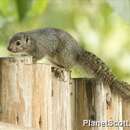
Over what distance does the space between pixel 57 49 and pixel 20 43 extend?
0.33 m

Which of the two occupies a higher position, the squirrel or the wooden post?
the squirrel

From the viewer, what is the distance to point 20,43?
3.96 m

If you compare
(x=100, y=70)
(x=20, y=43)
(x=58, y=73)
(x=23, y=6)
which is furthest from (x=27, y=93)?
(x=20, y=43)

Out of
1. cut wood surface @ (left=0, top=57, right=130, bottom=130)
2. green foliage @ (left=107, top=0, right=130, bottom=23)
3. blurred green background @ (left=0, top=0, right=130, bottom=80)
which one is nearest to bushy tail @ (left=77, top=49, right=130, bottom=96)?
cut wood surface @ (left=0, top=57, right=130, bottom=130)

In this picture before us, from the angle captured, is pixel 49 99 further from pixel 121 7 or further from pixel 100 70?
pixel 100 70

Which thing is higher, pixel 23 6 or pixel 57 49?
pixel 57 49

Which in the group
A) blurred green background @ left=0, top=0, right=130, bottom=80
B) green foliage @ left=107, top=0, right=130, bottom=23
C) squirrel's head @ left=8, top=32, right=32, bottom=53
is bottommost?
green foliage @ left=107, top=0, right=130, bottom=23

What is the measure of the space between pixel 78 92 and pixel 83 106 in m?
0.07

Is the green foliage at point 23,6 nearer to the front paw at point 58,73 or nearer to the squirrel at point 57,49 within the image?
the front paw at point 58,73

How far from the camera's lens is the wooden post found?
5.10 feet

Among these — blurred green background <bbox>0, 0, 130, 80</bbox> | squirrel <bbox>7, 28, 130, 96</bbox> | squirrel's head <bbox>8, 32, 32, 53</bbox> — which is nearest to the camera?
blurred green background <bbox>0, 0, 130, 80</bbox>

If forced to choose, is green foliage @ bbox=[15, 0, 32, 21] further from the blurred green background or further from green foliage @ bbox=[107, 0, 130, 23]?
the blurred green background

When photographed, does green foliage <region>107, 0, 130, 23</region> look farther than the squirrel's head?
No

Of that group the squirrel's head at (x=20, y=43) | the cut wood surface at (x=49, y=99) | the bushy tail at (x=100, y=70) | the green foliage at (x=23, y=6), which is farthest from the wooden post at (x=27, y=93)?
the squirrel's head at (x=20, y=43)
